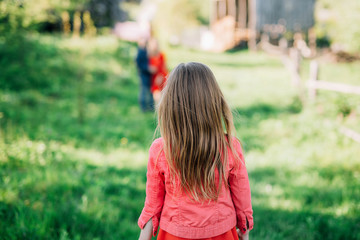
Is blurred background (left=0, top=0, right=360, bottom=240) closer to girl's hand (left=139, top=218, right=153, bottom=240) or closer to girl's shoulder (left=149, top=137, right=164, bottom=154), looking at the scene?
girl's shoulder (left=149, top=137, right=164, bottom=154)

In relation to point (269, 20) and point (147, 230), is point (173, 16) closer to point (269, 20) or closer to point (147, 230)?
point (269, 20)

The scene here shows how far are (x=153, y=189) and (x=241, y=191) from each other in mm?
497

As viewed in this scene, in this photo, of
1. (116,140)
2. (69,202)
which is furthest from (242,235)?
(116,140)

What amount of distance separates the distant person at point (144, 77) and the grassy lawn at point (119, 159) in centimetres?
Answer: 38

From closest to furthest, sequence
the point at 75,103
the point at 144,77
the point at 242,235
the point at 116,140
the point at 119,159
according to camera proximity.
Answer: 1. the point at 242,235
2. the point at 119,159
3. the point at 116,140
4. the point at 144,77
5. the point at 75,103

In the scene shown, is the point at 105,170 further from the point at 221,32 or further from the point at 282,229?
the point at 221,32

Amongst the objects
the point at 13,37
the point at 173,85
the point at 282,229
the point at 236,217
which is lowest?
the point at 282,229

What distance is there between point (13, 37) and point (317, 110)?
7.67 m

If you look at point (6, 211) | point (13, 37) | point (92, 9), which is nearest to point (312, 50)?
point (92, 9)

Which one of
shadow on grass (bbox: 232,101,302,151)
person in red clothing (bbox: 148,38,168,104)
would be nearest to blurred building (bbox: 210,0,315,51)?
shadow on grass (bbox: 232,101,302,151)

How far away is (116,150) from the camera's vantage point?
504cm

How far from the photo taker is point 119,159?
15.1 feet

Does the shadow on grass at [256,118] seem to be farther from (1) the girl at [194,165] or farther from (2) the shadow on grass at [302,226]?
(1) the girl at [194,165]

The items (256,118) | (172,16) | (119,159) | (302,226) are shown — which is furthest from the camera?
(172,16)
